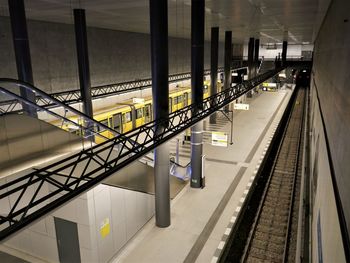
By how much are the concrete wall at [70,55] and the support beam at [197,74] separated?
27.3 ft

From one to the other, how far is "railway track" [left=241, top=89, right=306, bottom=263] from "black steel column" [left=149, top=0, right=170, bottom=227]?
3039 mm

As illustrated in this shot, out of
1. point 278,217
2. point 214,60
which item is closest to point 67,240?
point 278,217

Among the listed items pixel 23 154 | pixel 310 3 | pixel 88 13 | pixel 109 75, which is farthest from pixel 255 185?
pixel 109 75

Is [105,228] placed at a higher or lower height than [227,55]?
lower

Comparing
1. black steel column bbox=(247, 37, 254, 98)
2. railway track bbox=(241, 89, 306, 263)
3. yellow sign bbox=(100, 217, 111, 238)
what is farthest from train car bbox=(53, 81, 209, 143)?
black steel column bbox=(247, 37, 254, 98)

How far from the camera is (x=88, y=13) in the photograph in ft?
47.8

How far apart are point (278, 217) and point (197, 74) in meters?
6.17

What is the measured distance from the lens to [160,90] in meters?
9.46

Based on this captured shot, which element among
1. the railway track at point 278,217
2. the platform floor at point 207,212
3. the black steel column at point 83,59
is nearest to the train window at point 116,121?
the black steel column at point 83,59

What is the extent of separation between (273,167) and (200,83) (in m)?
6.66

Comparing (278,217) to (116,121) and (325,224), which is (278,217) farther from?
(116,121)

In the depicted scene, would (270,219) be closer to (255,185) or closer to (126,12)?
(255,185)

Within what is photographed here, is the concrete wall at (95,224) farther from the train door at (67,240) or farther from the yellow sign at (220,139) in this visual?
the yellow sign at (220,139)

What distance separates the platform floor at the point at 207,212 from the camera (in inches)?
361
